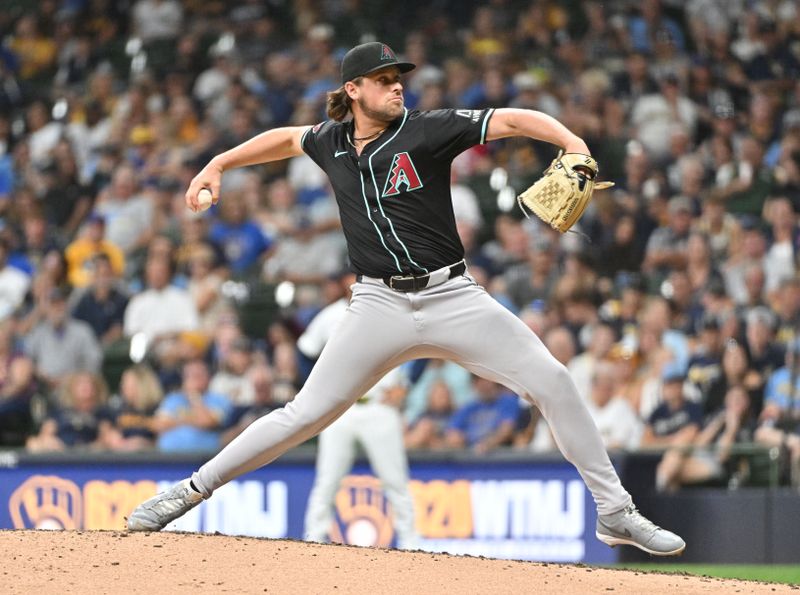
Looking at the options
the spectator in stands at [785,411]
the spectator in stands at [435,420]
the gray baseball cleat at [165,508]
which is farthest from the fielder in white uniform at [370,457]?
the gray baseball cleat at [165,508]

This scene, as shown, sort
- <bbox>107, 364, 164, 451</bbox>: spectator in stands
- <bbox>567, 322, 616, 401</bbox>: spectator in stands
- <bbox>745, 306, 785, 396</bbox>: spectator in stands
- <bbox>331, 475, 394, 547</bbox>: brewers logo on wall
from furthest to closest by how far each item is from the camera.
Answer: <bbox>107, 364, 164, 451</bbox>: spectator in stands < <bbox>567, 322, 616, 401</bbox>: spectator in stands < <bbox>745, 306, 785, 396</bbox>: spectator in stands < <bbox>331, 475, 394, 547</bbox>: brewers logo on wall

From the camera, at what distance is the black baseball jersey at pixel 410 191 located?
5.17 metres

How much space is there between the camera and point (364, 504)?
9.72 meters

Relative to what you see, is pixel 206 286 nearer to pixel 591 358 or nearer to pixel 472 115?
pixel 591 358

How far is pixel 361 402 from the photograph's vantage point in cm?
918

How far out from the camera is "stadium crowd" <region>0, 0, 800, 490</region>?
10.1 meters

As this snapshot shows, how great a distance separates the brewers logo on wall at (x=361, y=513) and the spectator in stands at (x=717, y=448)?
1915mm

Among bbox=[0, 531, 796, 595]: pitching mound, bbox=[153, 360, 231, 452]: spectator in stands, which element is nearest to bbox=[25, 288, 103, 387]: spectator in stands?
bbox=[153, 360, 231, 452]: spectator in stands

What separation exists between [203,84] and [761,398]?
296 inches

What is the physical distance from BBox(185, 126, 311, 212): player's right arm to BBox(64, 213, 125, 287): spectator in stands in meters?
6.97

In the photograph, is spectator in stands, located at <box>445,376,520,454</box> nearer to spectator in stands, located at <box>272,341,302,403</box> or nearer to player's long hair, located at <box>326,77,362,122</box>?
spectator in stands, located at <box>272,341,302,403</box>

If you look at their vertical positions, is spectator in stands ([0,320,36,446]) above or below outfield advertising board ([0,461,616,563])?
above

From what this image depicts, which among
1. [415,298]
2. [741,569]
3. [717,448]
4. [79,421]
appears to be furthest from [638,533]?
[79,421]

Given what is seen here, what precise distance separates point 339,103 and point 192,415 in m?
5.49
